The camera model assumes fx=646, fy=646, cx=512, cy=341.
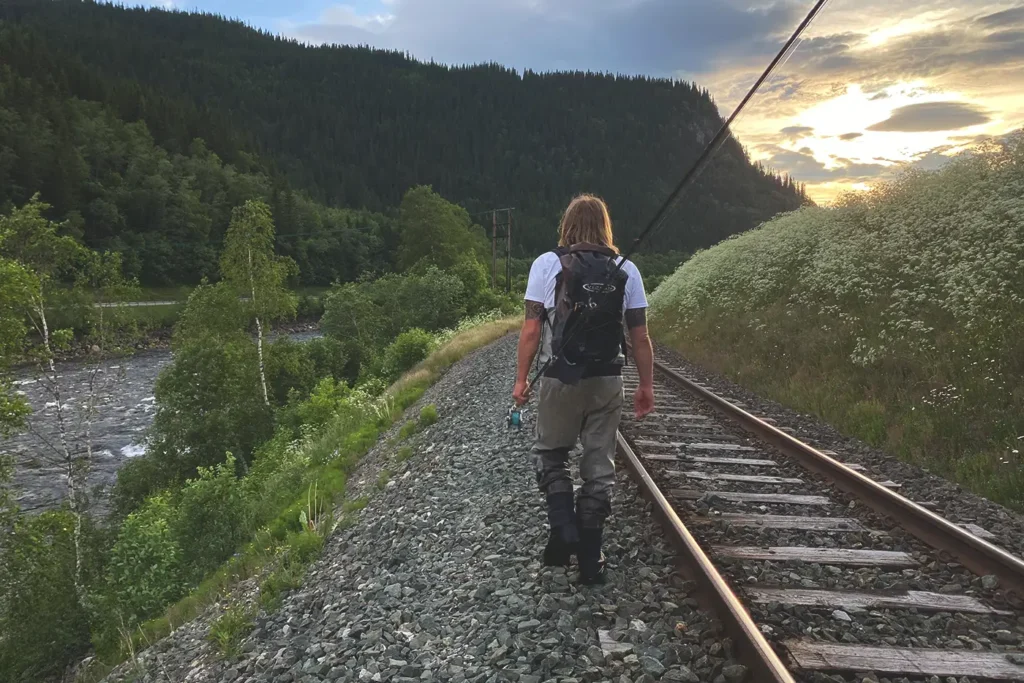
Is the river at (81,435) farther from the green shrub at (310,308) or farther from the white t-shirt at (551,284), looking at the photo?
the green shrub at (310,308)

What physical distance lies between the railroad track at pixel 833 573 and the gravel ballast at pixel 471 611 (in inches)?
8.8

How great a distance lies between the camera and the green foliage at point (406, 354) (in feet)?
77.8

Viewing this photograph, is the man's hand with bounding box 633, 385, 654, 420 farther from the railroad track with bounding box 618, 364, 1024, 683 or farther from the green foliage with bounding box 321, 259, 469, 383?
the green foliage with bounding box 321, 259, 469, 383

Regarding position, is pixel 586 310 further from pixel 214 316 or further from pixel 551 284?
pixel 214 316

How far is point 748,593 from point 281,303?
2946 centimetres

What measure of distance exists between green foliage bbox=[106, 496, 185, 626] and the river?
3.56 meters

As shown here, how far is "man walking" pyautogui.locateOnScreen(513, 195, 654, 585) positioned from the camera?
3.59 m

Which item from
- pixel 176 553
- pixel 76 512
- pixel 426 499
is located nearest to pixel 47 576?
pixel 76 512

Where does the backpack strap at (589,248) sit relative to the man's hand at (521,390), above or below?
above

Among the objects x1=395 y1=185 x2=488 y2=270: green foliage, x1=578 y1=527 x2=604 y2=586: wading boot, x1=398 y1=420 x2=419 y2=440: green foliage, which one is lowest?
x1=398 y1=420 x2=419 y2=440: green foliage

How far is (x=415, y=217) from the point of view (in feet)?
213

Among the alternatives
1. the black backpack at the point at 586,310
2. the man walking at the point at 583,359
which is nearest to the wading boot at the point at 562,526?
the man walking at the point at 583,359

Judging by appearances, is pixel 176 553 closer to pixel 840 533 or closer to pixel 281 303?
pixel 840 533

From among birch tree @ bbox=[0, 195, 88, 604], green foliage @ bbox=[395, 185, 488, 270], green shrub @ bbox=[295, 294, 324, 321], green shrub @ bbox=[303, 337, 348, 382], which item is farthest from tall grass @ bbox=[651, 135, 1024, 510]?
green shrub @ bbox=[295, 294, 324, 321]
